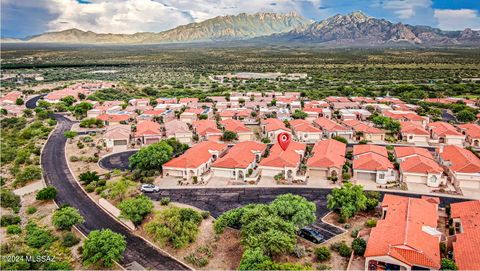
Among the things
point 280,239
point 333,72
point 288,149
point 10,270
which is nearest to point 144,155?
point 288,149

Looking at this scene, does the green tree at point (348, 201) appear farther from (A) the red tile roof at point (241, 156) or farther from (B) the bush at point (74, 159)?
(B) the bush at point (74, 159)

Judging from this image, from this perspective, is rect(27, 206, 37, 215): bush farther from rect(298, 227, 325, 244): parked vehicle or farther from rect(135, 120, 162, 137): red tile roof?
rect(298, 227, 325, 244): parked vehicle

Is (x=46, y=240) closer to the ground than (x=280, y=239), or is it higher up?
closer to the ground

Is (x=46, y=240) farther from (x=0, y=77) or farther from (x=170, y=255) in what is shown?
(x=0, y=77)

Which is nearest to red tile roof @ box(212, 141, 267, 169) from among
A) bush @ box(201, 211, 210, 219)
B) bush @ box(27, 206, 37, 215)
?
bush @ box(201, 211, 210, 219)

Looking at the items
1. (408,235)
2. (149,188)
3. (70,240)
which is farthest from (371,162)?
(70,240)

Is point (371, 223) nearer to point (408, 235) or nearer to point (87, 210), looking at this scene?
point (408, 235)

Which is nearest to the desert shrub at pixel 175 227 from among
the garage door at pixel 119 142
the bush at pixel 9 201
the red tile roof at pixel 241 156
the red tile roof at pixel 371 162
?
the red tile roof at pixel 241 156
